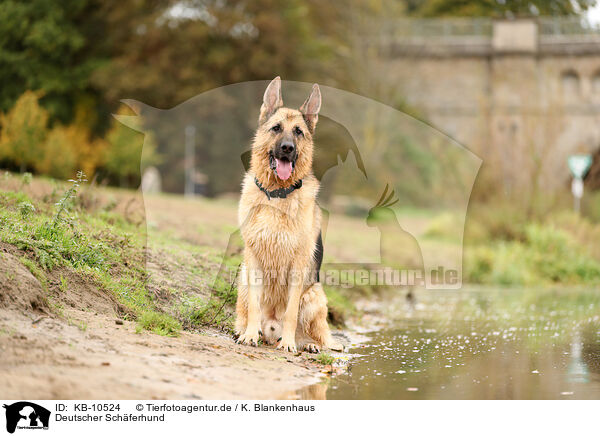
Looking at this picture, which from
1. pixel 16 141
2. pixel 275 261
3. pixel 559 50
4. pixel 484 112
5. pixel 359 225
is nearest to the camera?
pixel 275 261

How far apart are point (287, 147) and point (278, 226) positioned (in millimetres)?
808

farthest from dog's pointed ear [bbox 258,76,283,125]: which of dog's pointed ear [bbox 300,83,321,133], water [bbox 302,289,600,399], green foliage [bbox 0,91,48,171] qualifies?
green foliage [bbox 0,91,48,171]

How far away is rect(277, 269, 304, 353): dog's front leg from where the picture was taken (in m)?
7.39

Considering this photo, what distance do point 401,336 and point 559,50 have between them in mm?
27159

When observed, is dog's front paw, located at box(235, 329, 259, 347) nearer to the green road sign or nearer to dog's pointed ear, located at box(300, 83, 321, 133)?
dog's pointed ear, located at box(300, 83, 321, 133)

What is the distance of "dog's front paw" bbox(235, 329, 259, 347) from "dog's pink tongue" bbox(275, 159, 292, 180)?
5.26 ft

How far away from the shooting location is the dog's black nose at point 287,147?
23.5 feet

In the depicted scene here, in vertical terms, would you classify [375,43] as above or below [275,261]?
above

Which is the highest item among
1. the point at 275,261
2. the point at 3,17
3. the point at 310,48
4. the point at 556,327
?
the point at 310,48

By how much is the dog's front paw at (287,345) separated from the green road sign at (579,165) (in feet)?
60.5

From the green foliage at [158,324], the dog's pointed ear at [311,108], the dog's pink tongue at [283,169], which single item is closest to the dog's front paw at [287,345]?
the green foliage at [158,324]
